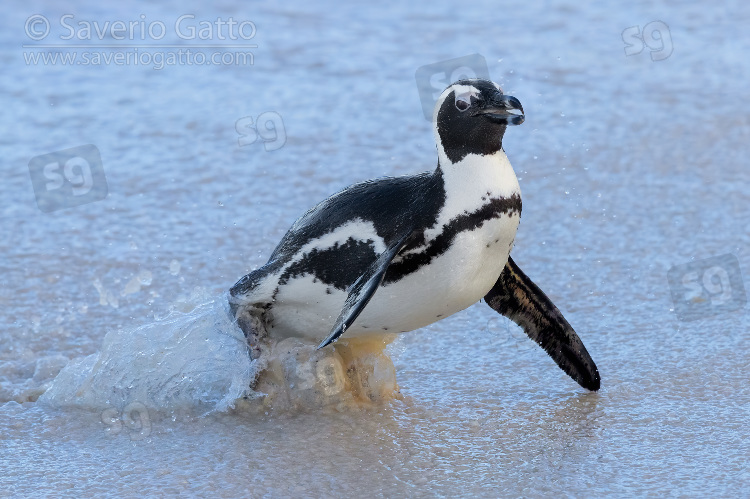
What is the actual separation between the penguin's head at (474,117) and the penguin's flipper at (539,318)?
1.50ft

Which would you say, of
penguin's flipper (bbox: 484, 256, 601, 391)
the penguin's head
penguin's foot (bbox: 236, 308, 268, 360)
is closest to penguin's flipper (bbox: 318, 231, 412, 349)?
the penguin's head

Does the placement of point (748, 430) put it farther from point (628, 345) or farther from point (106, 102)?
point (106, 102)

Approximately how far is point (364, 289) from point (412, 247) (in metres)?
0.15

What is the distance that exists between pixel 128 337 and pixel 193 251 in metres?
0.87

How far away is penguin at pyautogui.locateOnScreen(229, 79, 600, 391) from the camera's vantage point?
2523 millimetres

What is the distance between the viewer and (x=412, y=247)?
2562 millimetres

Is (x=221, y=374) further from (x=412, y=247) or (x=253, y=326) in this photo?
(x=412, y=247)

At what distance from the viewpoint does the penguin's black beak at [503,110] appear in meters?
2.47

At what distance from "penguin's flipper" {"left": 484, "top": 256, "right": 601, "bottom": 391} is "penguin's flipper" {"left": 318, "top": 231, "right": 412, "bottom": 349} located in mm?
466

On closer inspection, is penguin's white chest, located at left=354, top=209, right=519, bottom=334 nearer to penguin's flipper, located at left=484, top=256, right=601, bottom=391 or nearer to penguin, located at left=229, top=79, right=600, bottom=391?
penguin, located at left=229, top=79, right=600, bottom=391

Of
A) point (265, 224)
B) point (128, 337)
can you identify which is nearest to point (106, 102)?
point (265, 224)

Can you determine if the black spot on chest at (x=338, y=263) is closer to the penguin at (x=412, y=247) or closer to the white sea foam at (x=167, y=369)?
the penguin at (x=412, y=247)

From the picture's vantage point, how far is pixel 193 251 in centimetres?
385

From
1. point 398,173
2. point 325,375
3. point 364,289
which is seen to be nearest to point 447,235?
point 364,289
